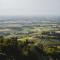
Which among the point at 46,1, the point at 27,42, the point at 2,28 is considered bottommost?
the point at 27,42

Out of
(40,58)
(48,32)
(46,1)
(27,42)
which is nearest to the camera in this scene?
(40,58)

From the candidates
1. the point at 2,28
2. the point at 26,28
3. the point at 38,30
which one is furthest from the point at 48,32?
the point at 2,28

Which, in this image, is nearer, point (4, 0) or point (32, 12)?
point (4, 0)

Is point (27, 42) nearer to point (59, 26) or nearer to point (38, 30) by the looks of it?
point (38, 30)

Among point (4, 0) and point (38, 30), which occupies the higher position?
point (4, 0)

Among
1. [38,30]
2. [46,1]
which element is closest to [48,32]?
[38,30]

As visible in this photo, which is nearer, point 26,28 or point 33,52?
point 33,52

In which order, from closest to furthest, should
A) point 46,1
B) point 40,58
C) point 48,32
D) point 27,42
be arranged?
point 40,58
point 27,42
point 48,32
point 46,1

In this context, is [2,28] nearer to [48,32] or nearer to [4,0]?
[4,0]

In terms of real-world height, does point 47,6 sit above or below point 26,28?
above
